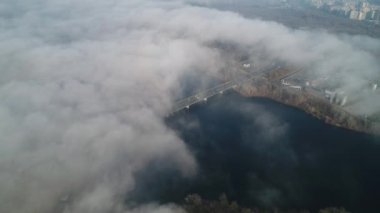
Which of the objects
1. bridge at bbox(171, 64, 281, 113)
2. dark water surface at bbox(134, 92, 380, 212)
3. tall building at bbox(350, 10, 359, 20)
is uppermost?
tall building at bbox(350, 10, 359, 20)

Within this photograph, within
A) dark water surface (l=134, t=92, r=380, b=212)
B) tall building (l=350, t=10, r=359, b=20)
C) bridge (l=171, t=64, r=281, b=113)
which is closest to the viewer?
dark water surface (l=134, t=92, r=380, b=212)

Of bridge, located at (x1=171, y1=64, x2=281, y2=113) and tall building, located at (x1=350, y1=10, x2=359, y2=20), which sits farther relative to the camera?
tall building, located at (x1=350, y1=10, x2=359, y2=20)

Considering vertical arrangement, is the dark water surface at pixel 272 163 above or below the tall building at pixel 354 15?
below

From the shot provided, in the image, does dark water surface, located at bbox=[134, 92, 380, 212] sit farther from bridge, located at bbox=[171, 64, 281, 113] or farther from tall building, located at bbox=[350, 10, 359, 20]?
tall building, located at bbox=[350, 10, 359, 20]

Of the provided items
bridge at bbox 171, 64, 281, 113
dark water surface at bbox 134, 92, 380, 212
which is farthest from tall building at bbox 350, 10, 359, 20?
dark water surface at bbox 134, 92, 380, 212

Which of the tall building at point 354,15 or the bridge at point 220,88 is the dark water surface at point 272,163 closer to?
the bridge at point 220,88

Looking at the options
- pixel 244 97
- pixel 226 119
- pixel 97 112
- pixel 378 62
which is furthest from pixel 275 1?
pixel 97 112

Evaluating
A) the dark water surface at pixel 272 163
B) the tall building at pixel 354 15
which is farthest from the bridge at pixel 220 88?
the tall building at pixel 354 15

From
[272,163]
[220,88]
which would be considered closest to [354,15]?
[220,88]

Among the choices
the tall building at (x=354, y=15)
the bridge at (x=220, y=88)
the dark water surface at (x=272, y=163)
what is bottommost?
the dark water surface at (x=272, y=163)
